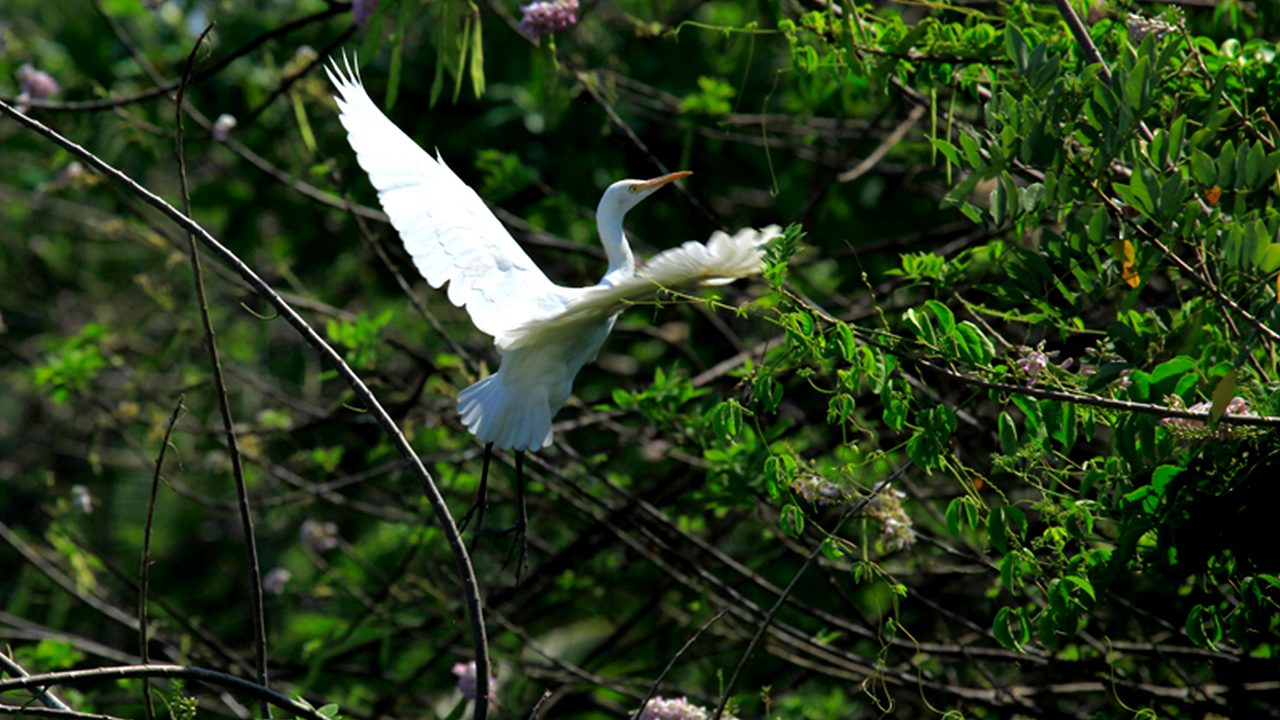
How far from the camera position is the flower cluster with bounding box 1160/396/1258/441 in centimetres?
204

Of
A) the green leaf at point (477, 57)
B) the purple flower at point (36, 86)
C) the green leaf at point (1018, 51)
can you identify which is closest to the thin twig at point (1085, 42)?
the green leaf at point (1018, 51)

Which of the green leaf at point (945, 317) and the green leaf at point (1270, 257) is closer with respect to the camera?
the green leaf at point (1270, 257)

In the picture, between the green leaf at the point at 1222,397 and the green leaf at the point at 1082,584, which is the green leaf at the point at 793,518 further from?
the green leaf at the point at 1222,397

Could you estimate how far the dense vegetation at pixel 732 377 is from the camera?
7.04ft

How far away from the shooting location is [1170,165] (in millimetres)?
2121

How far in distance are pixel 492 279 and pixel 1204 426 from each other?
140cm

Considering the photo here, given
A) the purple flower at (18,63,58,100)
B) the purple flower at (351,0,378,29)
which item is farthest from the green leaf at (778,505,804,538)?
the purple flower at (18,63,58,100)

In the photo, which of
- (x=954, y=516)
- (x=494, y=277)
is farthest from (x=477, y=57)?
(x=954, y=516)

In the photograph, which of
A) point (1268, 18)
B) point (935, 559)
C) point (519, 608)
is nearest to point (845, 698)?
point (935, 559)

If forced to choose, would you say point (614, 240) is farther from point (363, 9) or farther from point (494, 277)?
point (363, 9)

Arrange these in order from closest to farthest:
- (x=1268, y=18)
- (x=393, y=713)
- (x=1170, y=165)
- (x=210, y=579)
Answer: (x=1170, y=165)
(x=1268, y=18)
(x=393, y=713)
(x=210, y=579)

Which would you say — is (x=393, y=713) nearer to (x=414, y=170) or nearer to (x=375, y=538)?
(x=375, y=538)

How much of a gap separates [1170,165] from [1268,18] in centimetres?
129

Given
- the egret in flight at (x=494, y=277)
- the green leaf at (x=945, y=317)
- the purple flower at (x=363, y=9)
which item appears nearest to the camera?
the green leaf at (x=945, y=317)
